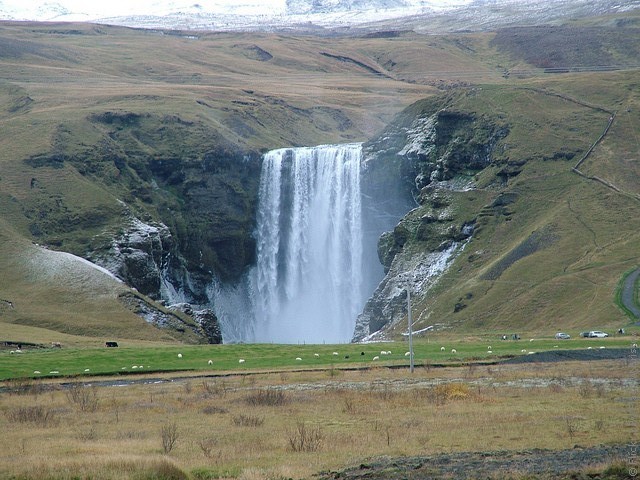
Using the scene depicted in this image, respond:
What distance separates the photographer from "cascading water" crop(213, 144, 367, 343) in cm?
14162

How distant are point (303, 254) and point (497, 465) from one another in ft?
387

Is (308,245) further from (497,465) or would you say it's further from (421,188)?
(497,465)

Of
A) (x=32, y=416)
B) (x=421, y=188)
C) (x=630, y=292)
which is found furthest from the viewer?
(x=421, y=188)

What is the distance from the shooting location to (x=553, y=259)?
350 feet

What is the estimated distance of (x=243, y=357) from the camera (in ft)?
242

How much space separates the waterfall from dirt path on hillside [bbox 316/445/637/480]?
10693cm

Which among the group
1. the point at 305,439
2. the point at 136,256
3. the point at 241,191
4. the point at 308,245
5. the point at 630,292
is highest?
the point at 241,191

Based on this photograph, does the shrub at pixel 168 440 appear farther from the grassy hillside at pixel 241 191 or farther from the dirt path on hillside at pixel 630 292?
the dirt path on hillside at pixel 630 292

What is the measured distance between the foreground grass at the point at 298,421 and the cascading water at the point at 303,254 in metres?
85.8

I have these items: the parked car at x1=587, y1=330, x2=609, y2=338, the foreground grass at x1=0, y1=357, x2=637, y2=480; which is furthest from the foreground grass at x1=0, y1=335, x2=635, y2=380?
the foreground grass at x1=0, y1=357, x2=637, y2=480

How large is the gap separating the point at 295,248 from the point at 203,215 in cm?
1411

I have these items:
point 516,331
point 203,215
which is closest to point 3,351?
point 516,331

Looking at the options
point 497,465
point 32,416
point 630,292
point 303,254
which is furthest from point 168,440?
point 303,254

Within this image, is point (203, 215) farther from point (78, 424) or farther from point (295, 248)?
point (78, 424)
